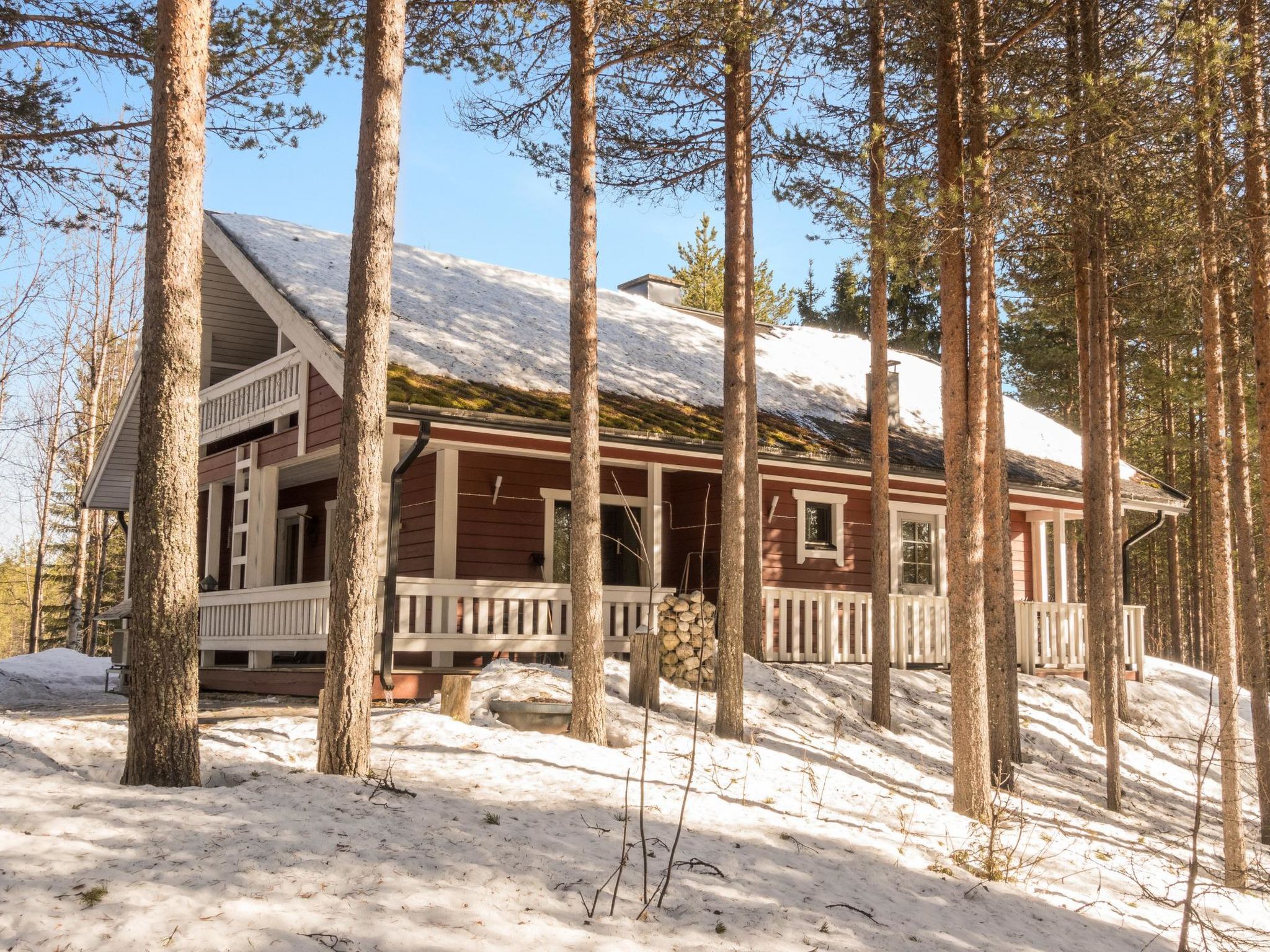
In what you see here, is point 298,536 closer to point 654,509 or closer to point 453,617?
point 453,617

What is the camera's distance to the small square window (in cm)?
1742

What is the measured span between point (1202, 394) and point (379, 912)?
21269mm

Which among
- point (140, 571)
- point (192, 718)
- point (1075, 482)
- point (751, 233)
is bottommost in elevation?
point (192, 718)

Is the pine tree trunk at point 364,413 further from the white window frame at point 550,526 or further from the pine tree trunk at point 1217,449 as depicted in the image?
the white window frame at point 550,526

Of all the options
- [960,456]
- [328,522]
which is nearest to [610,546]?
[328,522]

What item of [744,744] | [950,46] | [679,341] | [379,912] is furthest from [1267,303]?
[379,912]

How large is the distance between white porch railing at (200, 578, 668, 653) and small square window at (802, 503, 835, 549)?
4.19 m

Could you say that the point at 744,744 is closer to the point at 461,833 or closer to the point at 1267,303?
the point at 461,833

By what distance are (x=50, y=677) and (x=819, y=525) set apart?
1228 centimetres

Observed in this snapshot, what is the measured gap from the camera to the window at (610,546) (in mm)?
15641

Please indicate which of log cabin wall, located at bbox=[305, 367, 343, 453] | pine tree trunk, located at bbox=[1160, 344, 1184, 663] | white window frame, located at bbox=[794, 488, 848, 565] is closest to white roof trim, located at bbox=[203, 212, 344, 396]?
log cabin wall, located at bbox=[305, 367, 343, 453]

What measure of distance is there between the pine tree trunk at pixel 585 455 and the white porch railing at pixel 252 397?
5998mm

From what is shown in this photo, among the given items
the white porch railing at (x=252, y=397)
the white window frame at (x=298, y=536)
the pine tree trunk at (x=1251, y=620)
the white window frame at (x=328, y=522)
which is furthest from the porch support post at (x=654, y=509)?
the pine tree trunk at (x=1251, y=620)

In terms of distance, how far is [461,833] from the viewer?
20.4 feet
